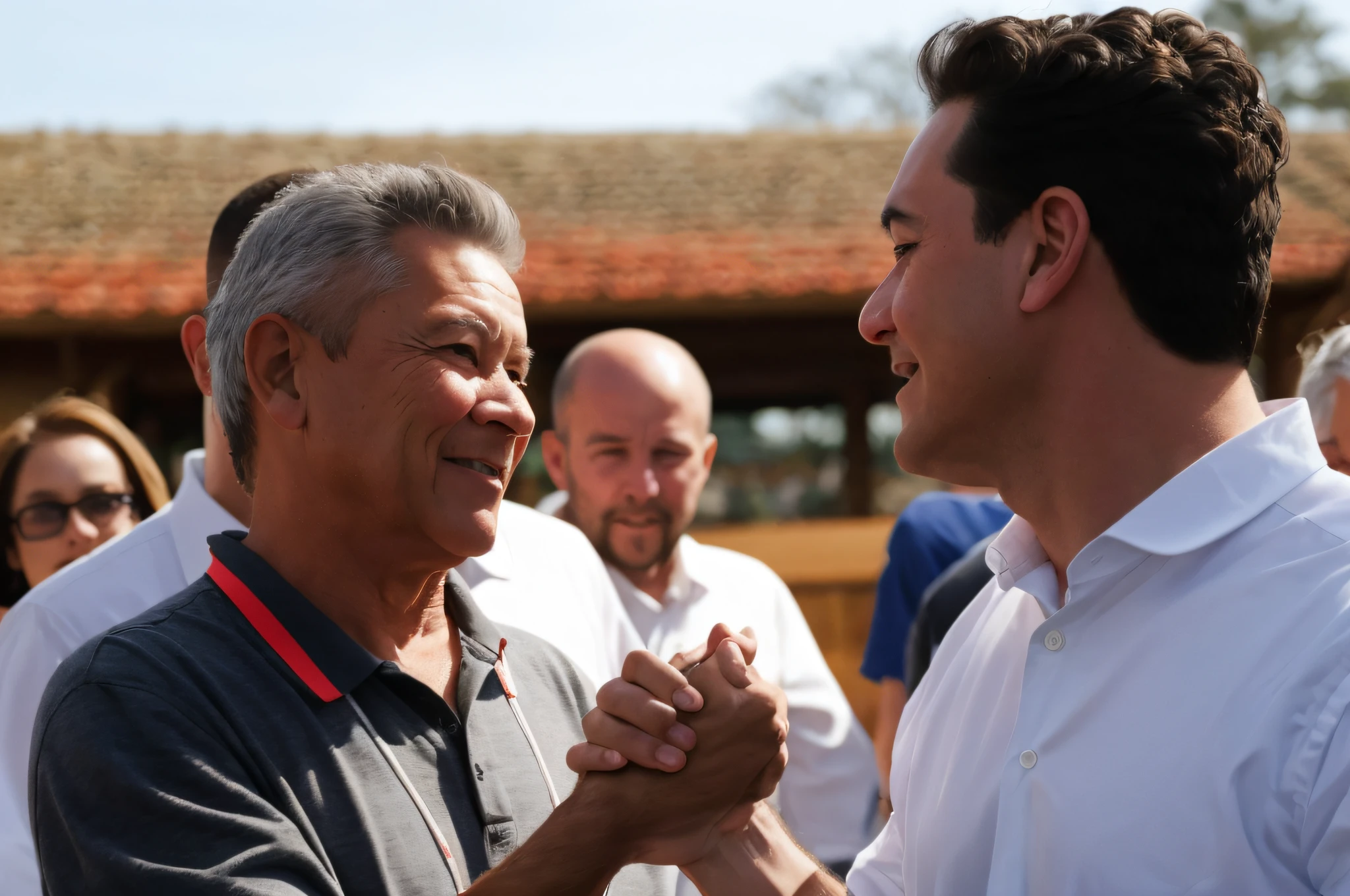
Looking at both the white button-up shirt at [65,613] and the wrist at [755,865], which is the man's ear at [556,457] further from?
the wrist at [755,865]

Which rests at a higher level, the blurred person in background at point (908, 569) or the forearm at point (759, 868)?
the forearm at point (759, 868)

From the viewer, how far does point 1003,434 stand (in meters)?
1.96

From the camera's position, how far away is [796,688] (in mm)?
4039

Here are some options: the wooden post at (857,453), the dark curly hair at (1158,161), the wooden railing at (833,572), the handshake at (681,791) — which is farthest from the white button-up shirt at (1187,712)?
the wooden post at (857,453)

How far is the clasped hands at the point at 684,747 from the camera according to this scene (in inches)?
75.5

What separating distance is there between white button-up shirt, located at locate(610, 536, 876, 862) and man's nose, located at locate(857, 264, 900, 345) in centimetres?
195

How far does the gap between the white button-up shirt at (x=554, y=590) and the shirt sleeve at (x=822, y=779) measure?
3.31ft

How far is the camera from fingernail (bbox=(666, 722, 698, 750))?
1.96 metres

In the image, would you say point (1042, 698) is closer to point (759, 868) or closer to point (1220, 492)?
point (1220, 492)

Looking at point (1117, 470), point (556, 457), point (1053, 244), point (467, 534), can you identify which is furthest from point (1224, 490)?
point (556, 457)

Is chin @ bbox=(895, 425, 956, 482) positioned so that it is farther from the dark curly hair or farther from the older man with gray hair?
the older man with gray hair

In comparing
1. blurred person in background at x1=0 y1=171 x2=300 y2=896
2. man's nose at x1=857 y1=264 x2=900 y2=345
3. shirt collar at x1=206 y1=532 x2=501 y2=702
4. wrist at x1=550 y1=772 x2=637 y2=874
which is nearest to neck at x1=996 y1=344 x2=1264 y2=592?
man's nose at x1=857 y1=264 x2=900 y2=345

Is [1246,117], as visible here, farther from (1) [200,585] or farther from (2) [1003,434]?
(1) [200,585]

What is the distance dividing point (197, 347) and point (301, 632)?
4.04 ft
